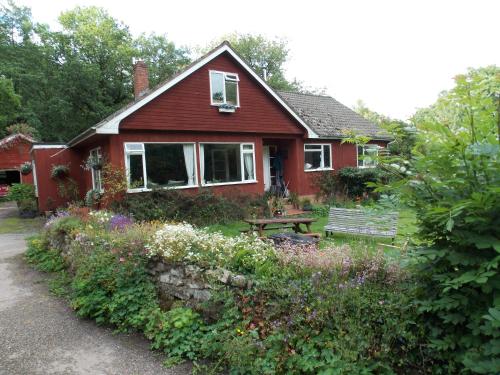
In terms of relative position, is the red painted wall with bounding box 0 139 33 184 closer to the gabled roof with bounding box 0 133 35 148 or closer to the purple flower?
the gabled roof with bounding box 0 133 35 148

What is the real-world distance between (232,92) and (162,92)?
9.79ft

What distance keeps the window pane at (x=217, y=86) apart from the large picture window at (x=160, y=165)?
6.83 feet

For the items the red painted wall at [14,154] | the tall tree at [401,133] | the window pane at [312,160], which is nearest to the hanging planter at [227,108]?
the window pane at [312,160]

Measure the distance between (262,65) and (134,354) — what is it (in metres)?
40.4

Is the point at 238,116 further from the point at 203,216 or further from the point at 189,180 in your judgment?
the point at 203,216

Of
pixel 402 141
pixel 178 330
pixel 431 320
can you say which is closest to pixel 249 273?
pixel 178 330

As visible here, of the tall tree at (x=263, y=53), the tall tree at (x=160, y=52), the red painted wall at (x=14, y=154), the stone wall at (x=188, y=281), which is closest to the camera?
the stone wall at (x=188, y=281)

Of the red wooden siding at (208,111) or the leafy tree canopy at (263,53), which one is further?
the leafy tree canopy at (263,53)

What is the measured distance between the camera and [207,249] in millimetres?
4887

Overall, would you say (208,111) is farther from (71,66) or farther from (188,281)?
(71,66)

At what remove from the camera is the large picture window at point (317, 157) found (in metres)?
16.5

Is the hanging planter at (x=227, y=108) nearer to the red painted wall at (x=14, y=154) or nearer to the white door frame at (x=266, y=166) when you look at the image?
the white door frame at (x=266, y=166)

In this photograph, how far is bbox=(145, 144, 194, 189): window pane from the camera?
12219 millimetres

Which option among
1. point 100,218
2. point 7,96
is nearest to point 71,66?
point 7,96
